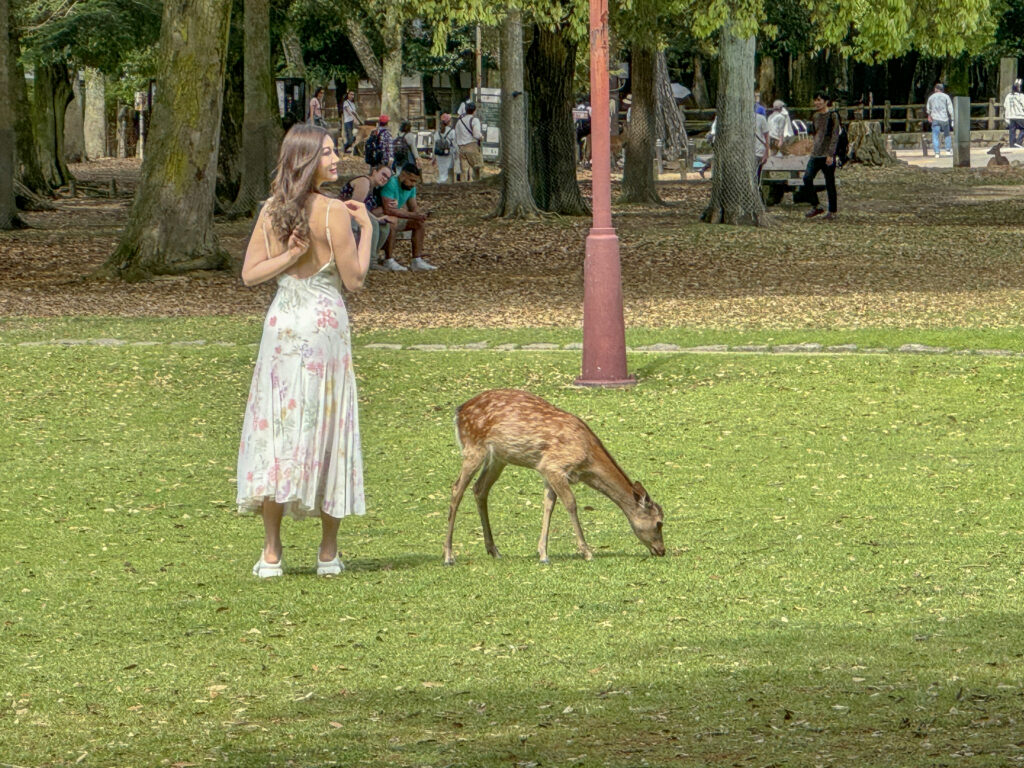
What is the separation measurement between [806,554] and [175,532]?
3228mm

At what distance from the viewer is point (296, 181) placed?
23.9 ft

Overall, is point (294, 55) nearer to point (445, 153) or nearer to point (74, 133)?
point (74, 133)

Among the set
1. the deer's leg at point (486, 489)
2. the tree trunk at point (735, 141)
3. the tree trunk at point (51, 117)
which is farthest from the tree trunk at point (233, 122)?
the deer's leg at point (486, 489)

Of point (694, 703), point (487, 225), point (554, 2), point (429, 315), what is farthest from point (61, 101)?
point (694, 703)

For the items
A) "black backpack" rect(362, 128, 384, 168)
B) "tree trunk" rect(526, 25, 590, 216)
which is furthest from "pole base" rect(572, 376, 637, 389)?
"tree trunk" rect(526, 25, 590, 216)

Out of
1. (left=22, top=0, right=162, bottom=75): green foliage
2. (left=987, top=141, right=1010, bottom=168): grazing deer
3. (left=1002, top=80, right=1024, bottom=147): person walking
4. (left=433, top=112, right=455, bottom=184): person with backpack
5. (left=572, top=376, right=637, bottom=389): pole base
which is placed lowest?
(left=572, top=376, right=637, bottom=389): pole base

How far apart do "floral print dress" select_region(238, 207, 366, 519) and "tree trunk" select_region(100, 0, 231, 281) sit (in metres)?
15.3

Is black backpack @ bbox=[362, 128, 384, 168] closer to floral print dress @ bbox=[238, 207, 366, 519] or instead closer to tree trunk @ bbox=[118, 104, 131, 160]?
floral print dress @ bbox=[238, 207, 366, 519]

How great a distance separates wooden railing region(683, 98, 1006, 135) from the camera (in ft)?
185

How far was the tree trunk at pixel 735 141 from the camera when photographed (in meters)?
27.3

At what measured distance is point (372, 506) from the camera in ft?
32.8

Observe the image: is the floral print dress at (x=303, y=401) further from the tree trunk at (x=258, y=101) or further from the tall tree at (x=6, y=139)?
the tree trunk at (x=258, y=101)

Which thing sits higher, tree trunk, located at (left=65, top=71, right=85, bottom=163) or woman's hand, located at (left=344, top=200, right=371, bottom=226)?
tree trunk, located at (left=65, top=71, right=85, bottom=163)

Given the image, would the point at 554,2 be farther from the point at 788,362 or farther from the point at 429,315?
the point at 788,362
